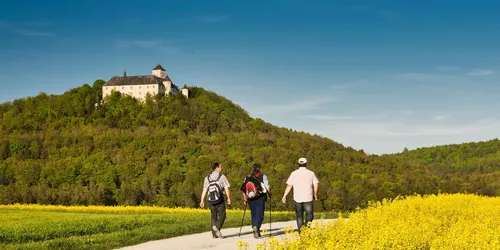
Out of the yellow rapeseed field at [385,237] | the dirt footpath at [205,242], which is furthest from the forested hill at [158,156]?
the yellow rapeseed field at [385,237]

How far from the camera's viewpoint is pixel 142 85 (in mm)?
158500

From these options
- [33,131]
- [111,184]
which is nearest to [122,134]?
[33,131]

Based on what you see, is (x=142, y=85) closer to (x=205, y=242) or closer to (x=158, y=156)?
(x=158, y=156)

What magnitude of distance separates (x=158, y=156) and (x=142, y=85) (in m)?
29.6

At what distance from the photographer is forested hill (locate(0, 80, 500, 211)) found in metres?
88.6

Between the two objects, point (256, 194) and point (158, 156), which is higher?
point (158, 156)

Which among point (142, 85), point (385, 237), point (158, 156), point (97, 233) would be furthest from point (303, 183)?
point (142, 85)

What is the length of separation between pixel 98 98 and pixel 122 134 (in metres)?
22.3

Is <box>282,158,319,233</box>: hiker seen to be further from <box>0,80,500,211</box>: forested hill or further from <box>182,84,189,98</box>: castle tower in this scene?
<box>182,84,189,98</box>: castle tower

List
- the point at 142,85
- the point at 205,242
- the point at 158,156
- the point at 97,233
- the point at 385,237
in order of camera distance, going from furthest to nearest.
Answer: the point at 142,85
the point at 158,156
the point at 97,233
the point at 205,242
the point at 385,237

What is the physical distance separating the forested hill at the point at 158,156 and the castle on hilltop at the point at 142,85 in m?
2.56

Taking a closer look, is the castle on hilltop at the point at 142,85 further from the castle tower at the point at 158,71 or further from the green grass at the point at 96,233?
the green grass at the point at 96,233

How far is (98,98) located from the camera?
168250 mm

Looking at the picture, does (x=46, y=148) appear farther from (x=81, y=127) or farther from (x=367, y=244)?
(x=367, y=244)
